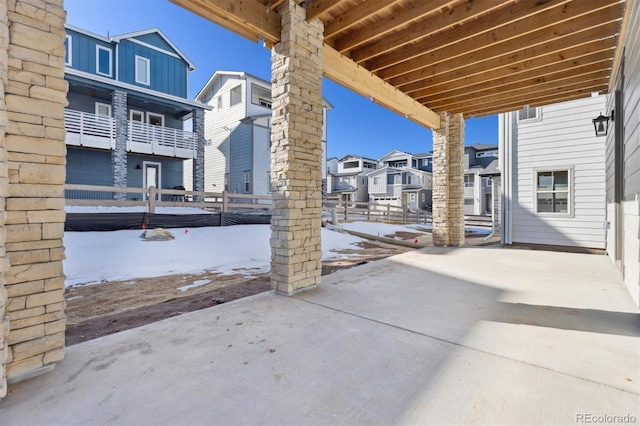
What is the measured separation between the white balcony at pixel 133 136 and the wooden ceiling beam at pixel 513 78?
10312 millimetres

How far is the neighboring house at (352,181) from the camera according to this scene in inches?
1308

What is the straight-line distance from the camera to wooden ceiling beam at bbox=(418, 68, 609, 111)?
5.62 metres

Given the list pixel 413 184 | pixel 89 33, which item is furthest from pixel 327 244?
pixel 413 184

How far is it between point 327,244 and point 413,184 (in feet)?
77.5

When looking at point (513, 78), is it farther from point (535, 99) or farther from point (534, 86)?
point (535, 99)

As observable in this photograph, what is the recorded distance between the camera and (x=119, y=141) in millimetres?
11562

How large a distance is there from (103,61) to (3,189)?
14.1 meters

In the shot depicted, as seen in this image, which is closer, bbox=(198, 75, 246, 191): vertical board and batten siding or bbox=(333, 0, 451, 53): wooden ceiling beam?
bbox=(333, 0, 451, 53): wooden ceiling beam

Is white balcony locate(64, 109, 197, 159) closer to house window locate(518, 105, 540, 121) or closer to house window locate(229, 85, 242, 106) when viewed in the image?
house window locate(229, 85, 242, 106)

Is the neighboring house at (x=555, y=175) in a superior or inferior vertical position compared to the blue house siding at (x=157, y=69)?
inferior

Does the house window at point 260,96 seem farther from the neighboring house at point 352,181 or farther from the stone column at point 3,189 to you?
the neighboring house at point 352,181

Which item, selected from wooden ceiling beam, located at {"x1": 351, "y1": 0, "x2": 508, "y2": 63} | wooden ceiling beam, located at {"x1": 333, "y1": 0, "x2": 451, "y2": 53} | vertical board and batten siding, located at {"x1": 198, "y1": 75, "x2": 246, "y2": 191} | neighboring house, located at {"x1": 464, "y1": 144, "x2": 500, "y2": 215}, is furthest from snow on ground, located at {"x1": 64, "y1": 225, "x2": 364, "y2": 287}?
neighboring house, located at {"x1": 464, "y1": 144, "x2": 500, "y2": 215}

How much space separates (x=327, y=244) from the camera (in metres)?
9.03

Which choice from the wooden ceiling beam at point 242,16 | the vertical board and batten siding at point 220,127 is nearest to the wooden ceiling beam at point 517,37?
the wooden ceiling beam at point 242,16
